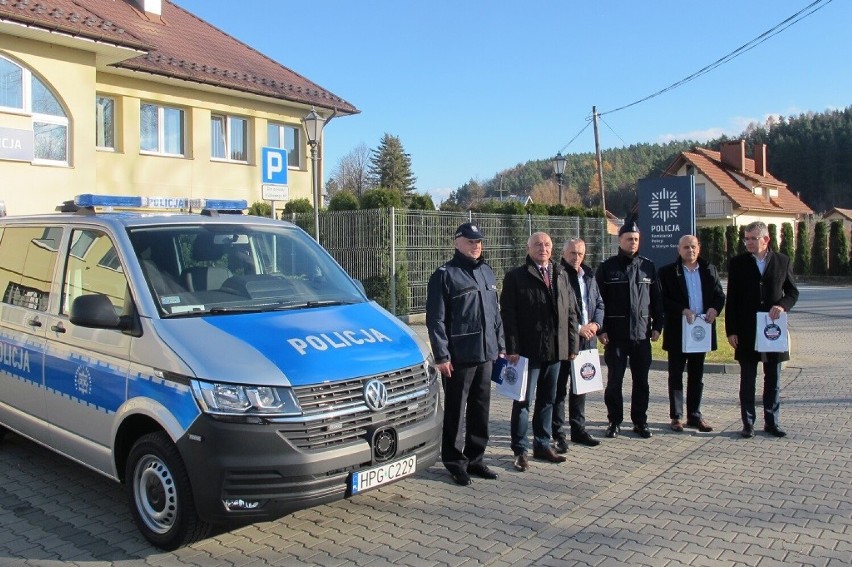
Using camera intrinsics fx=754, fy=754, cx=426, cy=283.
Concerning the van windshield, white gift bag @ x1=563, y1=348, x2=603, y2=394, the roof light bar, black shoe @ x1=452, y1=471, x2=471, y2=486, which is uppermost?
the roof light bar

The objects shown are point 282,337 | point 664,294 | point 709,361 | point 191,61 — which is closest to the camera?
point 282,337

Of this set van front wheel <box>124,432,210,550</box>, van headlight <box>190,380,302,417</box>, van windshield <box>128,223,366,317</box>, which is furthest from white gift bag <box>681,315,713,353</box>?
van front wheel <box>124,432,210,550</box>

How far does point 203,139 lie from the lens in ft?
71.4

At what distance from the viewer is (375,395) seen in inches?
181

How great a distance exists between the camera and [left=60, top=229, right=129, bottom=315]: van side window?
497cm

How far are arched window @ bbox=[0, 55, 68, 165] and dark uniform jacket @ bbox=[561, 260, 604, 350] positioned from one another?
1283 cm

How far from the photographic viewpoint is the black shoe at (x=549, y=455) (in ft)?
21.4

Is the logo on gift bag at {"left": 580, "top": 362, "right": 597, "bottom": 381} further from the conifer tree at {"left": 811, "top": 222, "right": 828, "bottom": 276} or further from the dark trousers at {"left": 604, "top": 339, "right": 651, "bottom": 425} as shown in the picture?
the conifer tree at {"left": 811, "top": 222, "right": 828, "bottom": 276}

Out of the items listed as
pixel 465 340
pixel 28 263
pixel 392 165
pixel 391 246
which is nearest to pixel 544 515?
pixel 465 340

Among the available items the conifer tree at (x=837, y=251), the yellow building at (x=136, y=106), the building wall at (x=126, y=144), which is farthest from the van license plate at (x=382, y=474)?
the conifer tree at (x=837, y=251)

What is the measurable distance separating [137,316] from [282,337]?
0.95 m

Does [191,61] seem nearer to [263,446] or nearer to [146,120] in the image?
[146,120]

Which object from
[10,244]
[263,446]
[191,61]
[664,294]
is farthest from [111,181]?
[263,446]

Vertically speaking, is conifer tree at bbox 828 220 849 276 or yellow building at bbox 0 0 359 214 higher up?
yellow building at bbox 0 0 359 214
